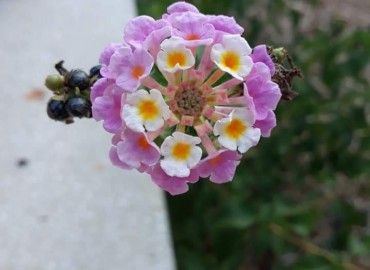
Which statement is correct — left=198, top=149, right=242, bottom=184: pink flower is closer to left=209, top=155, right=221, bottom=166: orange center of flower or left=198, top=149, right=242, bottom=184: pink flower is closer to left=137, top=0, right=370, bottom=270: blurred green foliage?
left=209, top=155, right=221, bottom=166: orange center of flower

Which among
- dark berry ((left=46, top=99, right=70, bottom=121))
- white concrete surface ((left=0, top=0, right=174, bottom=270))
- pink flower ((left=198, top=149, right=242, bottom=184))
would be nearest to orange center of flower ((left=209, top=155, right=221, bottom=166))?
pink flower ((left=198, top=149, right=242, bottom=184))

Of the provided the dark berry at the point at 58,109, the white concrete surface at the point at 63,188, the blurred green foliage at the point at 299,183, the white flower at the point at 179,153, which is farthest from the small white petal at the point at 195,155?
the blurred green foliage at the point at 299,183

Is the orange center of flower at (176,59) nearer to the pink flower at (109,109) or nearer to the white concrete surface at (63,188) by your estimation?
the pink flower at (109,109)

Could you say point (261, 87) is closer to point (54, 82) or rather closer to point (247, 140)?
point (247, 140)

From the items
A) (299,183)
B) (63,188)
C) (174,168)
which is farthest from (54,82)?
(299,183)

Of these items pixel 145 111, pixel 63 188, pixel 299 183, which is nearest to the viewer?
pixel 145 111

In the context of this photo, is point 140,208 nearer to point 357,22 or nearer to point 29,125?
point 29,125
